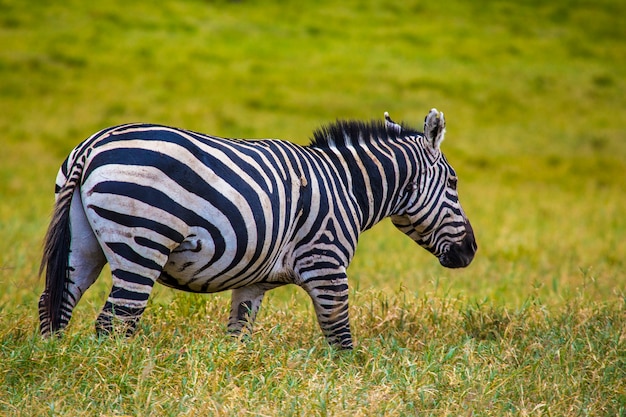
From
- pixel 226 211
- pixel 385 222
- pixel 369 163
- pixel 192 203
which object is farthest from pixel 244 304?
pixel 385 222

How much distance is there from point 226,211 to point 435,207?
193 cm

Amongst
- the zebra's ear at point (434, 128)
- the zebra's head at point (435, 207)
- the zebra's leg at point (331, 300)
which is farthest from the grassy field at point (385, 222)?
the zebra's ear at point (434, 128)

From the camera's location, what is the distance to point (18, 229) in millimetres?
10773

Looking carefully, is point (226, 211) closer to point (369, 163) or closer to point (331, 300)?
point (331, 300)

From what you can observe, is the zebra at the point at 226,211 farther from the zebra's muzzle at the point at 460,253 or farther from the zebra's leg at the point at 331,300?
the zebra's muzzle at the point at 460,253

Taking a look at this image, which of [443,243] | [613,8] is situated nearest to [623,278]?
[443,243]

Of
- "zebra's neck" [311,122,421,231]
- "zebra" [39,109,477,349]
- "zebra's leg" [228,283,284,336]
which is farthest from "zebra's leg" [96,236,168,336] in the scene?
"zebra's neck" [311,122,421,231]

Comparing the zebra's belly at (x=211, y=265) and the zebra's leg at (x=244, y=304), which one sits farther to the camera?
the zebra's leg at (x=244, y=304)

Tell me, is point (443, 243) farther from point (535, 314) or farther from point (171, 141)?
point (171, 141)

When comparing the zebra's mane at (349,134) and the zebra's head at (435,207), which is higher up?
the zebra's mane at (349,134)

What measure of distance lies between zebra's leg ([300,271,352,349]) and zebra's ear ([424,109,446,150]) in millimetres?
1352

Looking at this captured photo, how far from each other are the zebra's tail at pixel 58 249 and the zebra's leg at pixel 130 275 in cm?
33

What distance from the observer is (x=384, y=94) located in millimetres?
22922

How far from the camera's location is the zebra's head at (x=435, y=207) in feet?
19.5
